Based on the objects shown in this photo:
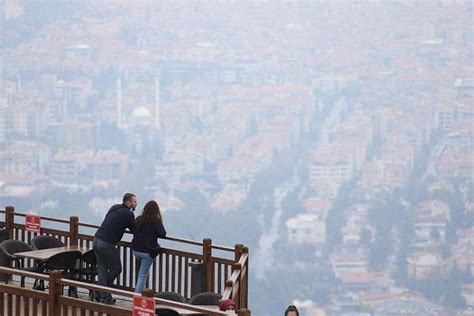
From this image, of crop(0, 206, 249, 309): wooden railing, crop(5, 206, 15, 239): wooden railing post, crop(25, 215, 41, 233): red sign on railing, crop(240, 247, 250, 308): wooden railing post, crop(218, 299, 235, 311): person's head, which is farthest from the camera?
crop(5, 206, 15, 239): wooden railing post

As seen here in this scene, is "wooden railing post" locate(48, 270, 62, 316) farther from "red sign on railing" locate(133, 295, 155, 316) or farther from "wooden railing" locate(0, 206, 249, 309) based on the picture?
"wooden railing" locate(0, 206, 249, 309)

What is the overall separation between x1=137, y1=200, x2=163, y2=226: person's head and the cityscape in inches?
1506

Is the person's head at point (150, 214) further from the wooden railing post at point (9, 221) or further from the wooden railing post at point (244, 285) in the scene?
the wooden railing post at point (9, 221)

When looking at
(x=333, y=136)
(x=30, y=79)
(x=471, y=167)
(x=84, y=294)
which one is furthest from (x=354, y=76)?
(x=84, y=294)

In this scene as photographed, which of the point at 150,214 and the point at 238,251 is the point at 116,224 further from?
the point at 238,251

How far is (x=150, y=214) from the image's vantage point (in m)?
9.44

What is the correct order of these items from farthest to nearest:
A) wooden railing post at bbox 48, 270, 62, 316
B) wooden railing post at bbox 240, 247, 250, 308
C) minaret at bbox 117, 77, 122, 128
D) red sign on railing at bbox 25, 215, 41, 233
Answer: minaret at bbox 117, 77, 122, 128, red sign on railing at bbox 25, 215, 41, 233, wooden railing post at bbox 240, 247, 250, 308, wooden railing post at bbox 48, 270, 62, 316

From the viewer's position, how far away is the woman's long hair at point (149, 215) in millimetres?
9430

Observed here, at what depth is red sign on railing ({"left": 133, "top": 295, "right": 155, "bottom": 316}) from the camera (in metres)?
7.01

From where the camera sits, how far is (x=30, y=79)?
47.6 m

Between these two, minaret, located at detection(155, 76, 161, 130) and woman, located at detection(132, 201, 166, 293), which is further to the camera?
minaret, located at detection(155, 76, 161, 130)

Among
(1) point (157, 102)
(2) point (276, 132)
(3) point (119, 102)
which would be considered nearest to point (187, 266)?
(3) point (119, 102)

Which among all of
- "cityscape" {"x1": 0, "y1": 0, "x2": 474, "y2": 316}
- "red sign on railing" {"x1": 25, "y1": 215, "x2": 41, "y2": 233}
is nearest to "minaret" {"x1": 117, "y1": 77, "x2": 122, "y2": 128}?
"cityscape" {"x1": 0, "y1": 0, "x2": 474, "y2": 316}

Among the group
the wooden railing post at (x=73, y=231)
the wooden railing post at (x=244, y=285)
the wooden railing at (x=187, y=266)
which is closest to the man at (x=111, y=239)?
the wooden railing at (x=187, y=266)
